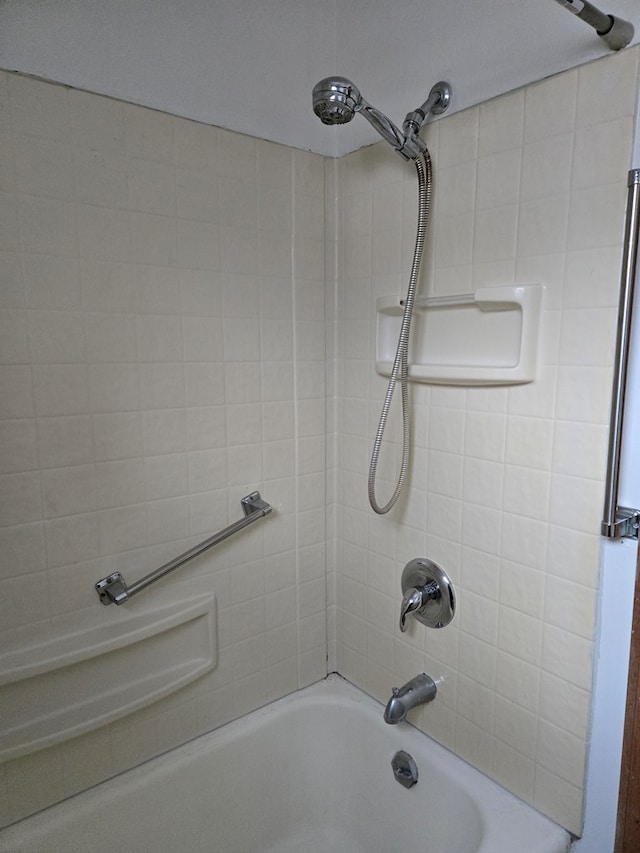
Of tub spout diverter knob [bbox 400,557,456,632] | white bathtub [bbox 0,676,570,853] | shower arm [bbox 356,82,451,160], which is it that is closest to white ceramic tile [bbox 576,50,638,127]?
shower arm [bbox 356,82,451,160]

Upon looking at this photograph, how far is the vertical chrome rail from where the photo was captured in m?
0.93

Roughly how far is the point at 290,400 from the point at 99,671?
0.80m

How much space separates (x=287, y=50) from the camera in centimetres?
135

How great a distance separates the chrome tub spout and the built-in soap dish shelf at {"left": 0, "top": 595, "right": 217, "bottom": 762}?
47 centimetres

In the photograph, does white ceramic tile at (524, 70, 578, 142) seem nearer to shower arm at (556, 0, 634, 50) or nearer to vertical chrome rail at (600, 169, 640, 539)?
shower arm at (556, 0, 634, 50)

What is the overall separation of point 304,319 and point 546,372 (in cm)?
67

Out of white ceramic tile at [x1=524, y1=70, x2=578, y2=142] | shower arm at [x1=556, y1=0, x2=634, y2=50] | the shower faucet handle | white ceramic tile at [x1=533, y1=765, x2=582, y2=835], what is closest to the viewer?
shower arm at [x1=556, y1=0, x2=634, y2=50]

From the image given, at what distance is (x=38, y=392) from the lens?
1.10m

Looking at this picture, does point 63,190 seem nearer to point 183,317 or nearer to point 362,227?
point 183,317

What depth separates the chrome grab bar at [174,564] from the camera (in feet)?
3.98

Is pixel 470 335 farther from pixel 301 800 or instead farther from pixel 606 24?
pixel 301 800

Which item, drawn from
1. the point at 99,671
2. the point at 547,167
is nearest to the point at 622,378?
the point at 547,167

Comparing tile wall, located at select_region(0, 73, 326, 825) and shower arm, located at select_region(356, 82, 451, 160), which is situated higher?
shower arm, located at select_region(356, 82, 451, 160)

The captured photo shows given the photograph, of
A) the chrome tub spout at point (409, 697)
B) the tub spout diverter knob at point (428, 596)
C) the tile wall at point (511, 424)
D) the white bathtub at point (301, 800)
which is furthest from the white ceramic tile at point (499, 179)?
the white bathtub at point (301, 800)
